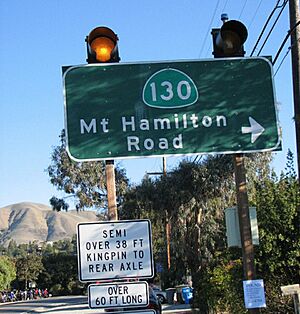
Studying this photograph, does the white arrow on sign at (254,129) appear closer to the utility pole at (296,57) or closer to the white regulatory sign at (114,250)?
the white regulatory sign at (114,250)

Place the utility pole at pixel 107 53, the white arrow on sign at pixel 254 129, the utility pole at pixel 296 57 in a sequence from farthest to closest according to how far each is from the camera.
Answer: the utility pole at pixel 296 57 < the white arrow on sign at pixel 254 129 < the utility pole at pixel 107 53

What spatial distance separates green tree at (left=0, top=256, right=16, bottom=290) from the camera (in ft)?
263

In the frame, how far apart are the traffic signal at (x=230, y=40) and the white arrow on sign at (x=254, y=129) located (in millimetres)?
785

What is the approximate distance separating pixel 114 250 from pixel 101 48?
6.89ft

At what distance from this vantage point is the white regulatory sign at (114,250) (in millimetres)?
5656

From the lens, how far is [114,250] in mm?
5680

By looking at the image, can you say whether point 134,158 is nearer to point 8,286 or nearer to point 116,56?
point 116,56

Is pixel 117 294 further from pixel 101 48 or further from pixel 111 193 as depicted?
pixel 101 48

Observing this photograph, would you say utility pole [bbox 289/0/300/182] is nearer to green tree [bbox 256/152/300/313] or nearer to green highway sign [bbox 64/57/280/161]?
green tree [bbox 256/152/300/313]

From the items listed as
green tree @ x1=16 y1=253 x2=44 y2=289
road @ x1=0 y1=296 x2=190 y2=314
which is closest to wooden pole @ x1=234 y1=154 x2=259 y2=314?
road @ x1=0 y1=296 x2=190 y2=314

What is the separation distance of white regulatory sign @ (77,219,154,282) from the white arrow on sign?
151cm

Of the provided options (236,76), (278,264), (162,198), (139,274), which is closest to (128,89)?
(236,76)

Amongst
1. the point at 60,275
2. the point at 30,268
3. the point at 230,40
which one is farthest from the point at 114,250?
the point at 30,268

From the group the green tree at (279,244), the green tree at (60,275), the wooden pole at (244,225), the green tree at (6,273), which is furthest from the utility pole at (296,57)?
the green tree at (6,273)
